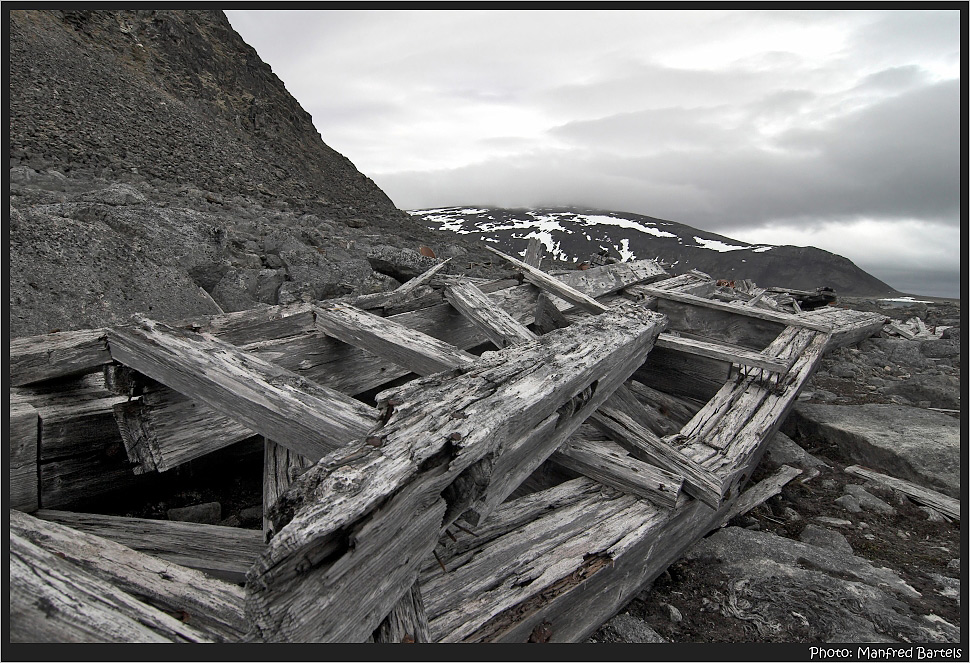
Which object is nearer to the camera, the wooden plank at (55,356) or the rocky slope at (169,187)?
the wooden plank at (55,356)

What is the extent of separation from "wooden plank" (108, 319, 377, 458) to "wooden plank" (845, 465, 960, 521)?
4.16 metres

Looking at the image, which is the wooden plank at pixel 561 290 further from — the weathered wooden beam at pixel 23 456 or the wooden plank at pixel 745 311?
the weathered wooden beam at pixel 23 456

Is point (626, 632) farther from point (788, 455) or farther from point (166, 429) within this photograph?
point (788, 455)

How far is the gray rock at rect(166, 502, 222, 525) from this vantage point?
2830mm

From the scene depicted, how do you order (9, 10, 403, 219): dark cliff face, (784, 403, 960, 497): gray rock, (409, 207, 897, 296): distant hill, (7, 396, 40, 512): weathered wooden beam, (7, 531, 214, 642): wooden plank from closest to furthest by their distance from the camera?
(7, 531, 214, 642): wooden plank → (7, 396, 40, 512): weathered wooden beam → (784, 403, 960, 497): gray rock → (9, 10, 403, 219): dark cliff face → (409, 207, 897, 296): distant hill

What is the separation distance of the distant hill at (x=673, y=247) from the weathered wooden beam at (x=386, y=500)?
130 ft

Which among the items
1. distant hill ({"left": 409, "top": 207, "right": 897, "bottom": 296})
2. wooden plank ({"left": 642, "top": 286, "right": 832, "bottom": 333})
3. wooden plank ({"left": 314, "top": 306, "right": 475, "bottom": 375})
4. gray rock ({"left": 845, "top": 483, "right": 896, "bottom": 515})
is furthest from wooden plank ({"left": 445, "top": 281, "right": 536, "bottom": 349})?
distant hill ({"left": 409, "top": 207, "right": 897, "bottom": 296})

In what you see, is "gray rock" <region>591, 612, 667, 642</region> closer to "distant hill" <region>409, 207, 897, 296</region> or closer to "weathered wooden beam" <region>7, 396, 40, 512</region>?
"weathered wooden beam" <region>7, 396, 40, 512</region>

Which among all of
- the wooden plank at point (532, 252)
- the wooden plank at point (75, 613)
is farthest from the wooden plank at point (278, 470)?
the wooden plank at point (532, 252)

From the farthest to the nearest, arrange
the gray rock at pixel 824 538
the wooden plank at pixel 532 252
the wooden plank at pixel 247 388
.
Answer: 1. the wooden plank at pixel 532 252
2. the gray rock at pixel 824 538
3. the wooden plank at pixel 247 388

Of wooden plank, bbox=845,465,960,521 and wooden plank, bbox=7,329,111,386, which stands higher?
wooden plank, bbox=7,329,111,386

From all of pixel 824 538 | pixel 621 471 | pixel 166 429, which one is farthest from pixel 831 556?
pixel 166 429

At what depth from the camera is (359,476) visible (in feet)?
4.93

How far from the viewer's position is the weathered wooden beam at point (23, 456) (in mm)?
2281
